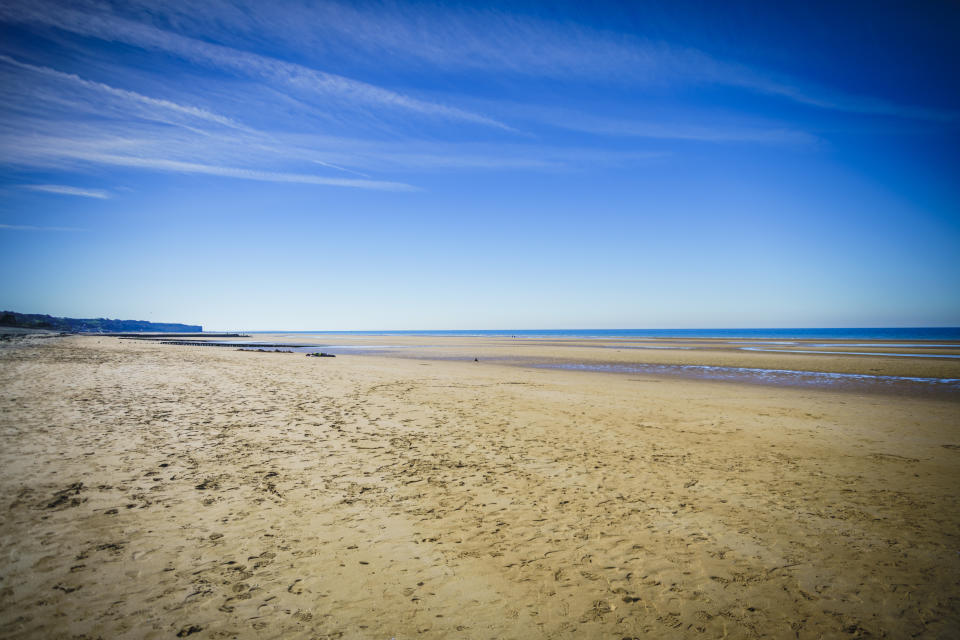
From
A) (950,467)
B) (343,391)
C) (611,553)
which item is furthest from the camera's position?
(343,391)

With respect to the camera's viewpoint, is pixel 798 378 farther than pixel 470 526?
Yes

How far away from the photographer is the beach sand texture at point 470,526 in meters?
3.95

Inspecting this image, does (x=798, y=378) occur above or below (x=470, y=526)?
above

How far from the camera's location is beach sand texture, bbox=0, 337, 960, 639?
395 cm

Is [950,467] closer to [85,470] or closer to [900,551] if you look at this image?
[900,551]

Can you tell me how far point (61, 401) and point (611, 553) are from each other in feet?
53.7

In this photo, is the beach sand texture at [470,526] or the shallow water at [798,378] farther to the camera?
the shallow water at [798,378]

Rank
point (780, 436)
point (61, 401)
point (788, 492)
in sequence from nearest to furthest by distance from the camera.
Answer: point (788, 492) → point (780, 436) → point (61, 401)

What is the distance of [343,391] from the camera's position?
16.1 metres

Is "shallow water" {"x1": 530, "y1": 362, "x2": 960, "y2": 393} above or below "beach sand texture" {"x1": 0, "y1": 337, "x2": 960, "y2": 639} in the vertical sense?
above

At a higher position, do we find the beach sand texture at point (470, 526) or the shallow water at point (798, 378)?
the shallow water at point (798, 378)

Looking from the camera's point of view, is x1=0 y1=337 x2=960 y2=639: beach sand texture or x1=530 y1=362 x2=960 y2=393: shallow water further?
x1=530 y1=362 x2=960 y2=393: shallow water

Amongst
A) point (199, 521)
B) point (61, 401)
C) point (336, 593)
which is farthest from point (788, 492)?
point (61, 401)

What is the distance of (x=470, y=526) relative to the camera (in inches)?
223
